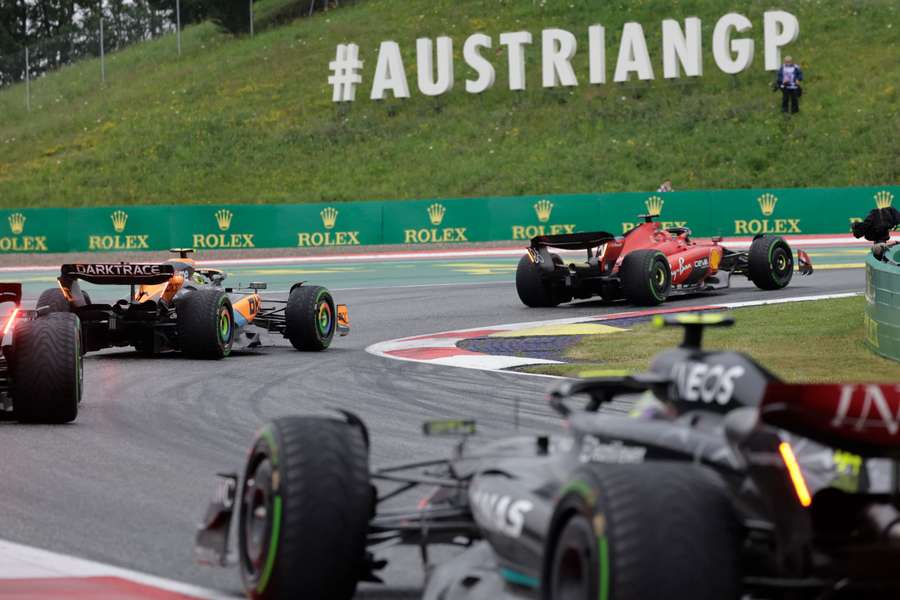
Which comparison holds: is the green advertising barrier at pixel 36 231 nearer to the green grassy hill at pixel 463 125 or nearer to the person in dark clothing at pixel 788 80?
the green grassy hill at pixel 463 125

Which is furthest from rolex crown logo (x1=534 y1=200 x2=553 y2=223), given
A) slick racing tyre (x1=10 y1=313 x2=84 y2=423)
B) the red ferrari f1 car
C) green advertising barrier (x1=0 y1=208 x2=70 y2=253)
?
slick racing tyre (x1=10 y1=313 x2=84 y2=423)

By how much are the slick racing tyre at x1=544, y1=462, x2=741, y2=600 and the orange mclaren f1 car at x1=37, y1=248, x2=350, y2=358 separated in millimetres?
12332

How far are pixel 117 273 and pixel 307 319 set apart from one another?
2490 mm

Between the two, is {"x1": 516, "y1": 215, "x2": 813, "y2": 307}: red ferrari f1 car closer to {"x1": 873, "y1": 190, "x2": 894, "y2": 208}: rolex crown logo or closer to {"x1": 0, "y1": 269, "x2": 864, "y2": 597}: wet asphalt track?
{"x1": 0, "y1": 269, "x2": 864, "y2": 597}: wet asphalt track

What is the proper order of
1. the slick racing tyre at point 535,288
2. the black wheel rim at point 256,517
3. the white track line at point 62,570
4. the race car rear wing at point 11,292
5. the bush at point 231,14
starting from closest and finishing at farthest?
the black wheel rim at point 256,517, the white track line at point 62,570, the race car rear wing at point 11,292, the slick racing tyre at point 535,288, the bush at point 231,14

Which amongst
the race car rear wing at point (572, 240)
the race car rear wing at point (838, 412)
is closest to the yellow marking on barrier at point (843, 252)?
the race car rear wing at point (572, 240)

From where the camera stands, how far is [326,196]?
52.6m

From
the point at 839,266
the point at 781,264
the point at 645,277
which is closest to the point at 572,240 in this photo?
the point at 645,277

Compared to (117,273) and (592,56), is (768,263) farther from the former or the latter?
(592,56)

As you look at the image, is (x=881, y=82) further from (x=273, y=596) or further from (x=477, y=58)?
(x=273, y=596)

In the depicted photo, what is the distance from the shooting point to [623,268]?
72.9 ft

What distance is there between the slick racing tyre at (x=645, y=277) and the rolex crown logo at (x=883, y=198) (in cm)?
1745

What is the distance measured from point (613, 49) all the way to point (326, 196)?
600 inches

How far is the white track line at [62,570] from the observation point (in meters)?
6.35
